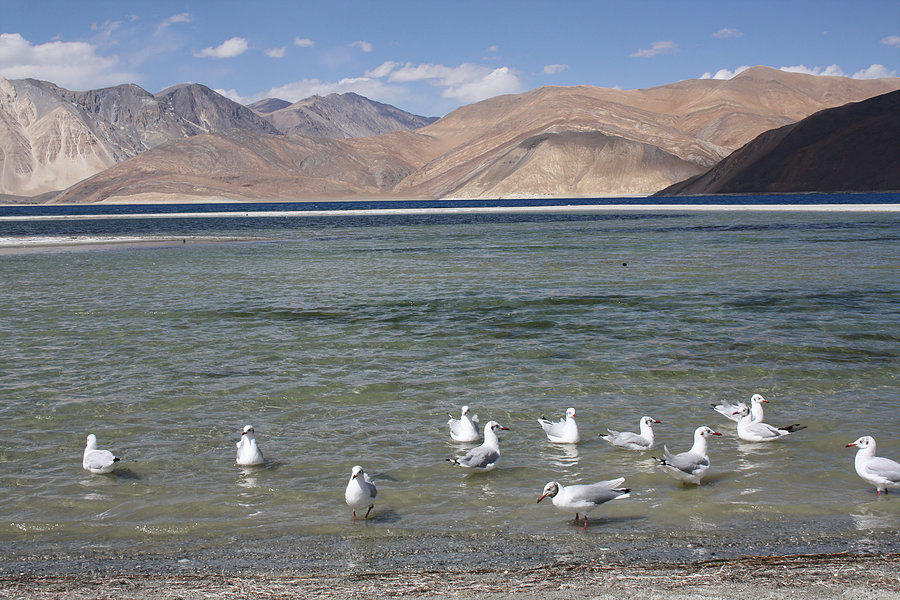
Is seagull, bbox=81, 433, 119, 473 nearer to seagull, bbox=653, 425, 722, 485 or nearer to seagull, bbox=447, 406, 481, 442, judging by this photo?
seagull, bbox=447, 406, 481, 442

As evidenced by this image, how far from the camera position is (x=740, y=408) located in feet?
36.0

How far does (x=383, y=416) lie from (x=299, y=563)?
16.6ft

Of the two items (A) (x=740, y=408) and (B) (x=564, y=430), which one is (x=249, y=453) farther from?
(A) (x=740, y=408)

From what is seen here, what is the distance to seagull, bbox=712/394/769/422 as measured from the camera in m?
11.0

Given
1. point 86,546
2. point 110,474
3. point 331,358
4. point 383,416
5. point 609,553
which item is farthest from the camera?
point 331,358

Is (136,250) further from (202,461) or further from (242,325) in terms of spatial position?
(202,461)

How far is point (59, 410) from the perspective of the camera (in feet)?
41.0

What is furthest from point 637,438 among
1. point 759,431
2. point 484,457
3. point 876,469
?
point 876,469

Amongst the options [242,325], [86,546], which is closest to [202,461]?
[86,546]

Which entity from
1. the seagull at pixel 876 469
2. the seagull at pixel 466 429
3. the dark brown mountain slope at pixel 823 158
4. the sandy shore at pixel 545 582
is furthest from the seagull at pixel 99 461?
the dark brown mountain slope at pixel 823 158

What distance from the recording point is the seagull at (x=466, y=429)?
10711 millimetres

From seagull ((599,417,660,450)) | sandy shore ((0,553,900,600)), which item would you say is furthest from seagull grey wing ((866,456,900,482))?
seagull ((599,417,660,450))

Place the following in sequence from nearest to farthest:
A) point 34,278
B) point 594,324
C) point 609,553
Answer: point 609,553
point 594,324
point 34,278

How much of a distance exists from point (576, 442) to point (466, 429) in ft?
4.59
